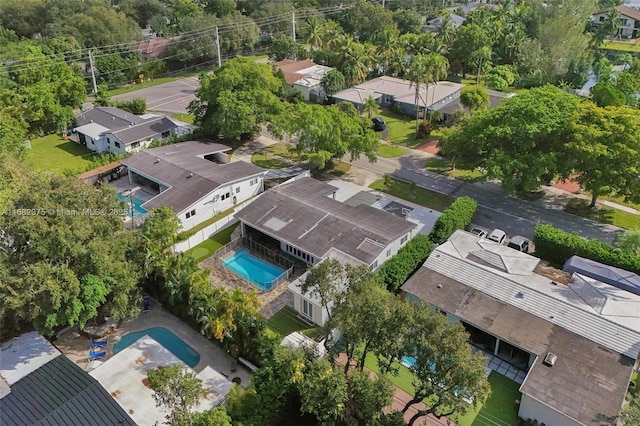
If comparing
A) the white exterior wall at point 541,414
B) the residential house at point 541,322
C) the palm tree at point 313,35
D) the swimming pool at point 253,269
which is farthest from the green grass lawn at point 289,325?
the palm tree at point 313,35

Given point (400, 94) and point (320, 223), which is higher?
point (400, 94)

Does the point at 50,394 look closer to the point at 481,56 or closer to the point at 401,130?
the point at 401,130

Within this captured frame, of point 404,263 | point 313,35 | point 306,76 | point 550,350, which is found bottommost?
point 550,350

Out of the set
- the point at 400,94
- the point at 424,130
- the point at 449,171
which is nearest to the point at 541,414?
the point at 449,171

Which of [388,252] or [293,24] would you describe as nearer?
[388,252]

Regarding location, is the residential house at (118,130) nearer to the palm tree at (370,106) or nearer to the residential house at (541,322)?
the palm tree at (370,106)
